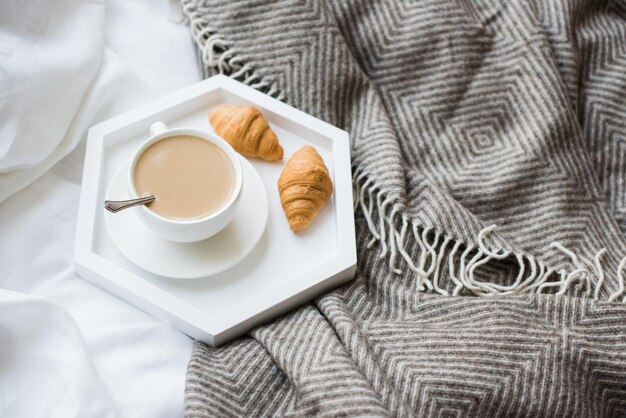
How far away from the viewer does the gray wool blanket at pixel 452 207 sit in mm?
700

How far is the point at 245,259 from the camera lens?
75 cm

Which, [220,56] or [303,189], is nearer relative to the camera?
[303,189]

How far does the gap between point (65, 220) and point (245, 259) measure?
22 centimetres

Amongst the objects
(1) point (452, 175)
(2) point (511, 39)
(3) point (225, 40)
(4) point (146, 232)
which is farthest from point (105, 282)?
(2) point (511, 39)

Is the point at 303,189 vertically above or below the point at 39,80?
below

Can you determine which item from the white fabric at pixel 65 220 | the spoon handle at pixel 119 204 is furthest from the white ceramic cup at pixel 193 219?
the white fabric at pixel 65 220

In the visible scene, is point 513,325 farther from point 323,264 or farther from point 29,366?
point 29,366

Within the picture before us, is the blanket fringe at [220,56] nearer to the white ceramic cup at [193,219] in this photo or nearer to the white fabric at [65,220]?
the white fabric at [65,220]

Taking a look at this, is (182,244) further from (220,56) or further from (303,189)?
(220,56)

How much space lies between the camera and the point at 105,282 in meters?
0.73

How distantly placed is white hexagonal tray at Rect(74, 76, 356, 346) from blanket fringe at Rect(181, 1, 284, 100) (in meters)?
0.03

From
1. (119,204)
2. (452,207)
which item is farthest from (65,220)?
(452,207)

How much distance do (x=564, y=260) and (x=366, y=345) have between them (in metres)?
0.28

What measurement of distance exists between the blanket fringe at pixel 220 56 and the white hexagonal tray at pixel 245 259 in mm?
31
